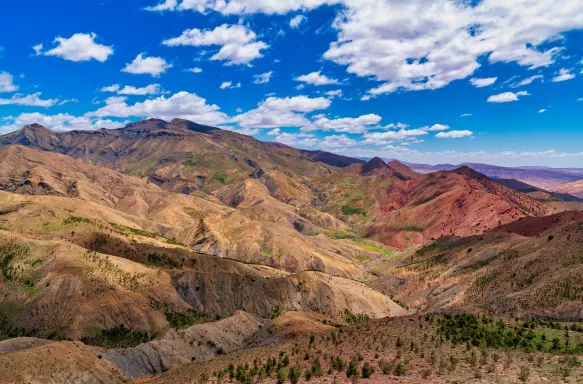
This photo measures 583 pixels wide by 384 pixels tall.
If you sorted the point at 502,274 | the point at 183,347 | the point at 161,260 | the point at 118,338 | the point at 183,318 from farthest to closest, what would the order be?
the point at 161,260 → the point at 502,274 → the point at 183,318 → the point at 118,338 → the point at 183,347

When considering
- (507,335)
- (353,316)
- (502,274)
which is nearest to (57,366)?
(507,335)

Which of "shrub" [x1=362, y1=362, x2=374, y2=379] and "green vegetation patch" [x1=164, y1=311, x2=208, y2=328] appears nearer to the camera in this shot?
"shrub" [x1=362, y1=362, x2=374, y2=379]

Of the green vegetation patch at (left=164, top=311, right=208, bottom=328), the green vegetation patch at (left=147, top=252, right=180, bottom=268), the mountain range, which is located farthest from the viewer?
the green vegetation patch at (left=147, top=252, right=180, bottom=268)

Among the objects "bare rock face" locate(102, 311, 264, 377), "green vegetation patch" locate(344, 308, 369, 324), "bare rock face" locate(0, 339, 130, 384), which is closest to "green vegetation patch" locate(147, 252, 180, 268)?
"bare rock face" locate(102, 311, 264, 377)

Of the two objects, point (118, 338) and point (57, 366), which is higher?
point (57, 366)

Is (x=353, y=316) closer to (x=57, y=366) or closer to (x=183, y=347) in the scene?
(x=183, y=347)

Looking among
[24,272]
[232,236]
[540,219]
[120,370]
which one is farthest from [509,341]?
[232,236]

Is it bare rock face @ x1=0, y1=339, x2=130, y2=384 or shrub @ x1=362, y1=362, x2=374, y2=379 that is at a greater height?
shrub @ x1=362, y1=362, x2=374, y2=379

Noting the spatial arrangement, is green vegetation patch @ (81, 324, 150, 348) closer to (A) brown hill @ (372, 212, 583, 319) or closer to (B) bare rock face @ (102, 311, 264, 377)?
(B) bare rock face @ (102, 311, 264, 377)
